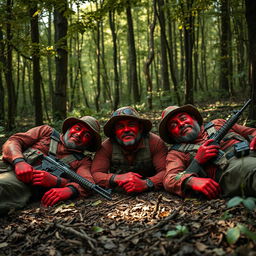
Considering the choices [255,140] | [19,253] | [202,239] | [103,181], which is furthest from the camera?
[103,181]

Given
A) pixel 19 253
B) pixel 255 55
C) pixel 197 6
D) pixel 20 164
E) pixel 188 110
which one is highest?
pixel 197 6

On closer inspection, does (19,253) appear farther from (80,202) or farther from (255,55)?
(255,55)

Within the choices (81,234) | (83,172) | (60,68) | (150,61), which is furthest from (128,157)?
(150,61)

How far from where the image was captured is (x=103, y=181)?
426cm

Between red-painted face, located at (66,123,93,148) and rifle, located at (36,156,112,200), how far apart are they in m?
0.43

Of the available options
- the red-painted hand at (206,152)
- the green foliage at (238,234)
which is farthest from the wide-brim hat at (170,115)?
the green foliage at (238,234)

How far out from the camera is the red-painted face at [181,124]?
4.27m

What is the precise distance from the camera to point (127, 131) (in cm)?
438

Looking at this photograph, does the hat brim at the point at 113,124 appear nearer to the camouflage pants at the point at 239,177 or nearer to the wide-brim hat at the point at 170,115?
the wide-brim hat at the point at 170,115

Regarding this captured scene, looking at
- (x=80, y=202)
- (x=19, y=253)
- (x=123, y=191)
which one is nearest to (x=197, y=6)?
(x=123, y=191)

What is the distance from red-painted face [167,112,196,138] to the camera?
427 centimetres

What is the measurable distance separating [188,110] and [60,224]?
108 inches

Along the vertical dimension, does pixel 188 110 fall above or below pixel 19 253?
above

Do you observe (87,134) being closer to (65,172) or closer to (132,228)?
(65,172)
